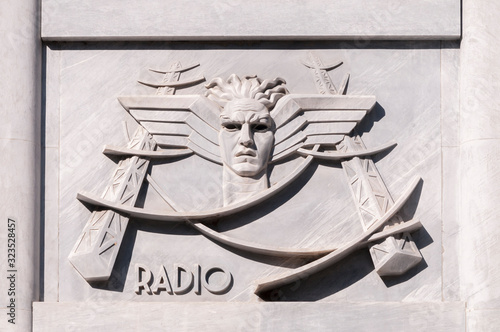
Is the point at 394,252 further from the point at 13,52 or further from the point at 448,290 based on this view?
the point at 13,52

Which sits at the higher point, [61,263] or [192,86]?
[192,86]

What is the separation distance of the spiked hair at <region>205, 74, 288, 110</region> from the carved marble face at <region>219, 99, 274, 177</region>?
0.07m

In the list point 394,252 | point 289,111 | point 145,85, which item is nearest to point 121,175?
point 145,85

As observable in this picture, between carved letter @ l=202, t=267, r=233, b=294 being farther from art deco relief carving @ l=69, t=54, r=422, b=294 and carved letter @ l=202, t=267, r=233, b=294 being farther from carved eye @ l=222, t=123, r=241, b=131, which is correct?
carved eye @ l=222, t=123, r=241, b=131

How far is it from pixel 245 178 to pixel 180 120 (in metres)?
0.84

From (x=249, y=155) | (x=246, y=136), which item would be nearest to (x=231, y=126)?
(x=246, y=136)

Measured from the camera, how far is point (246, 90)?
1232 cm

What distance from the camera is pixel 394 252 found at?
1194 cm

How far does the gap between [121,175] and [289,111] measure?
1.72 meters

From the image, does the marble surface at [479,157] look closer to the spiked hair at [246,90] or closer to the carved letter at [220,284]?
the spiked hair at [246,90]

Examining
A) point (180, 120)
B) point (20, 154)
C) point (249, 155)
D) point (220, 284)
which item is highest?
point (180, 120)

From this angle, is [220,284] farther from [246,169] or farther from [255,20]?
[255,20]

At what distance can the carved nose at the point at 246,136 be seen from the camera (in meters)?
12.1

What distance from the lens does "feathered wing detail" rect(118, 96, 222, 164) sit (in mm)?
12305
